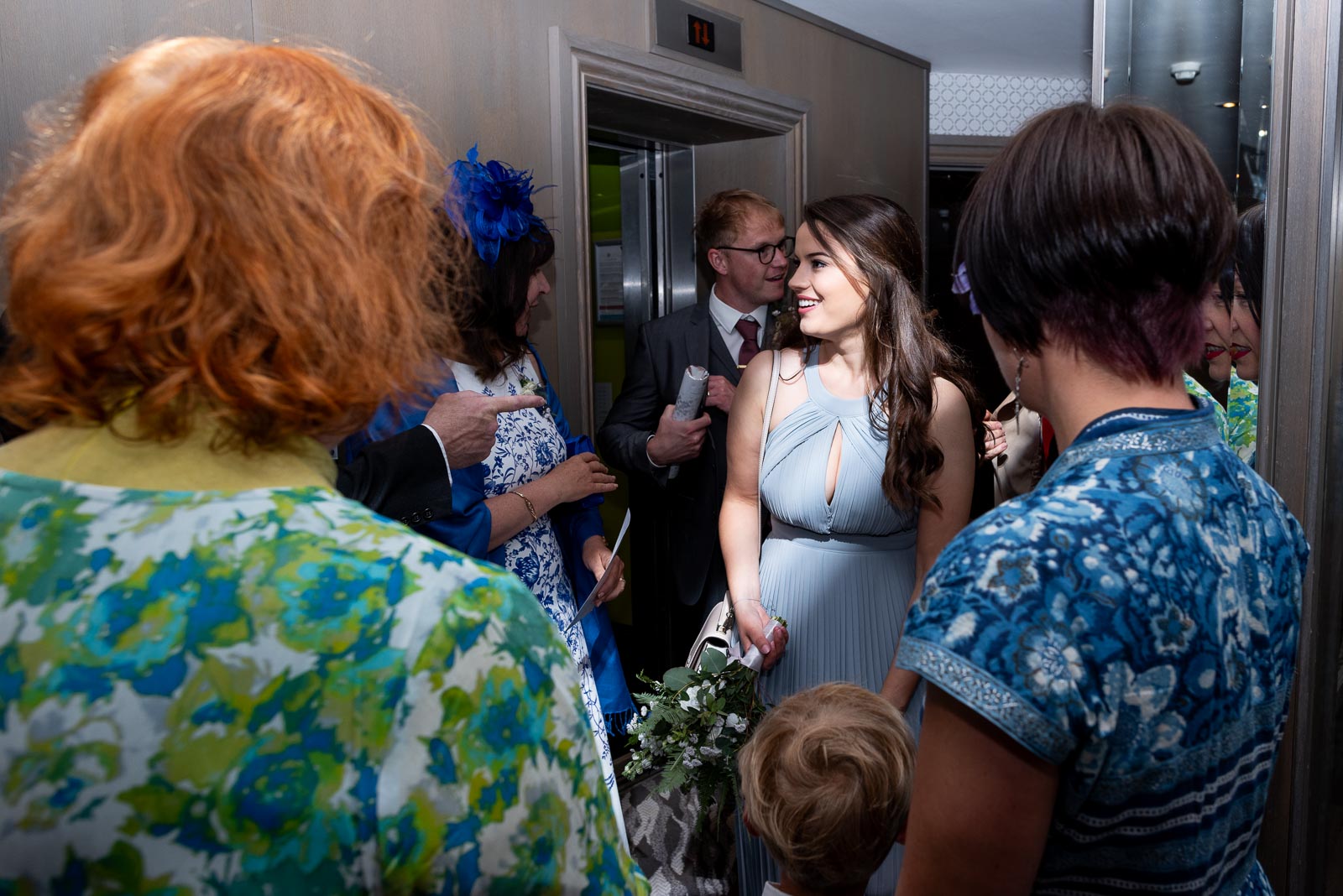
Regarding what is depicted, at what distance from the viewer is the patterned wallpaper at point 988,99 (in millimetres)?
5449

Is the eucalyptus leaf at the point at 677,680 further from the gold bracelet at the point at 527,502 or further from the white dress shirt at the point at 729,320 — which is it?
the white dress shirt at the point at 729,320

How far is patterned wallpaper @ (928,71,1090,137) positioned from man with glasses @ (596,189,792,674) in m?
2.18

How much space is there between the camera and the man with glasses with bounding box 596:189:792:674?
341cm

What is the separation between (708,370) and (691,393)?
27.5 inches

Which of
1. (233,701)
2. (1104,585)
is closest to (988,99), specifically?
(1104,585)

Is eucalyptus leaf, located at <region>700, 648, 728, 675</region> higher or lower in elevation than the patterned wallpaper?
lower

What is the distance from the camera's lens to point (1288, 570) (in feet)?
3.21

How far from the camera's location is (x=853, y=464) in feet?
7.16

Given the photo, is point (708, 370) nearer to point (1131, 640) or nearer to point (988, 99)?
point (1131, 640)

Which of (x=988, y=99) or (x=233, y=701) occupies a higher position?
(x=988, y=99)

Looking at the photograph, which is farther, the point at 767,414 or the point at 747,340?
the point at 747,340

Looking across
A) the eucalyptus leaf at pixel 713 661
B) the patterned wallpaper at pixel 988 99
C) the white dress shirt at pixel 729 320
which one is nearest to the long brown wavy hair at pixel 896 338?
the eucalyptus leaf at pixel 713 661

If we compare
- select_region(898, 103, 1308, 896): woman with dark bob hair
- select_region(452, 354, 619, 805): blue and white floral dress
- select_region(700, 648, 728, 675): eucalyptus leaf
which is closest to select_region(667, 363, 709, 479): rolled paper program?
select_region(452, 354, 619, 805): blue and white floral dress

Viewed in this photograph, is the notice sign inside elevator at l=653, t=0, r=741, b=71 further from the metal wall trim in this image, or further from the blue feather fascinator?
the metal wall trim
